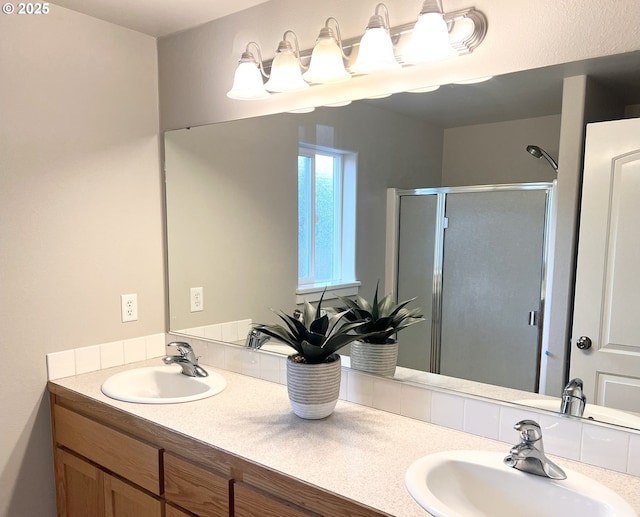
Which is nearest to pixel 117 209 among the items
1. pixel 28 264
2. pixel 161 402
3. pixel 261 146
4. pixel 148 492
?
pixel 28 264

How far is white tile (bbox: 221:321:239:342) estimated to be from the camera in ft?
6.72

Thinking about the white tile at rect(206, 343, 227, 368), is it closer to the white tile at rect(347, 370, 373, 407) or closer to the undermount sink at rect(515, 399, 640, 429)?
the white tile at rect(347, 370, 373, 407)

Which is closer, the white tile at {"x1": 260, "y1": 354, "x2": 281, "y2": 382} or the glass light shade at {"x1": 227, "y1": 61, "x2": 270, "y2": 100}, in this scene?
the glass light shade at {"x1": 227, "y1": 61, "x2": 270, "y2": 100}

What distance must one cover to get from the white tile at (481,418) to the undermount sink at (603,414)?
118mm

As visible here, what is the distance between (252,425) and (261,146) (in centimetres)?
105

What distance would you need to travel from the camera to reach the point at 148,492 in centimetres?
156

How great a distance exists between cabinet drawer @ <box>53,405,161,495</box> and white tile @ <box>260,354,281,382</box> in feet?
1.64

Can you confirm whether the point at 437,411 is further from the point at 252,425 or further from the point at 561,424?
the point at 252,425

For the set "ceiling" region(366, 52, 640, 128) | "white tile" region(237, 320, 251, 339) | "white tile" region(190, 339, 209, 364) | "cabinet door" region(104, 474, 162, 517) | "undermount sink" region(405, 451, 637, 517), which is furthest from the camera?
"white tile" region(190, 339, 209, 364)

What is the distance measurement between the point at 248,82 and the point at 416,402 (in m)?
1.21

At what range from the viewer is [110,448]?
1.68m

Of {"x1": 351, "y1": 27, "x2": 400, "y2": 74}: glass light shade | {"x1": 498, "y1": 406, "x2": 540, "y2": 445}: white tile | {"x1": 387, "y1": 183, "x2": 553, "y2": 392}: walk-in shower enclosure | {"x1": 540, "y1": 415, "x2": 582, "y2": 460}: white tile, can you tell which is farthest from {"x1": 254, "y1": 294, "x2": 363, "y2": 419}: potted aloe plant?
{"x1": 351, "y1": 27, "x2": 400, "y2": 74}: glass light shade

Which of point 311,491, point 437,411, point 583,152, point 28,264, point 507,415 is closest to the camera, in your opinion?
point 311,491

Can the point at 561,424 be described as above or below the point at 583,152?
below
